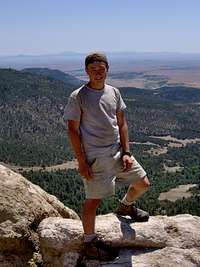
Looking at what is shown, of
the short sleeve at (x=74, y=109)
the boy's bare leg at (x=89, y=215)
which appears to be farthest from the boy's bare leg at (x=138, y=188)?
the short sleeve at (x=74, y=109)

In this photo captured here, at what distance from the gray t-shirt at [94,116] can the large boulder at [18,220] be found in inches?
86.2

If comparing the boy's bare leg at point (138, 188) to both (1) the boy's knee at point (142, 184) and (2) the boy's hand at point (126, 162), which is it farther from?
(2) the boy's hand at point (126, 162)

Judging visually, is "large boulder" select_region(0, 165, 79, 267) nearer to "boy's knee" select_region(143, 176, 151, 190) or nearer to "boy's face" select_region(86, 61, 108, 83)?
"boy's knee" select_region(143, 176, 151, 190)

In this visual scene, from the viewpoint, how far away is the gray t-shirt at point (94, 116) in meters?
9.06

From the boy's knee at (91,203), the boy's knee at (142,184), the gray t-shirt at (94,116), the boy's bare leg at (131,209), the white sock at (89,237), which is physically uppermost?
the gray t-shirt at (94,116)

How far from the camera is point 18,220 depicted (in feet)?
33.8

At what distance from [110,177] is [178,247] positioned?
214 cm

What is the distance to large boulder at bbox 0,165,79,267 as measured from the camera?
10203 millimetres

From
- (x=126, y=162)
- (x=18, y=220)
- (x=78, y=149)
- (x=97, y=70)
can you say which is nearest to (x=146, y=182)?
(x=126, y=162)

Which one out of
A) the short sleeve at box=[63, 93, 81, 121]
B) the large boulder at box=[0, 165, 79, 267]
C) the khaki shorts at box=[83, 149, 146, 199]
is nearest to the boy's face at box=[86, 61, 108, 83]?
the short sleeve at box=[63, 93, 81, 121]

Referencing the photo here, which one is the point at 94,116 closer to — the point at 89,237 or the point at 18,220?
the point at 89,237

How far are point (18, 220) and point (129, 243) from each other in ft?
7.49

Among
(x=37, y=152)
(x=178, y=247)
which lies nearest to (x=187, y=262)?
(x=178, y=247)

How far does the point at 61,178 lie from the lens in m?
156
